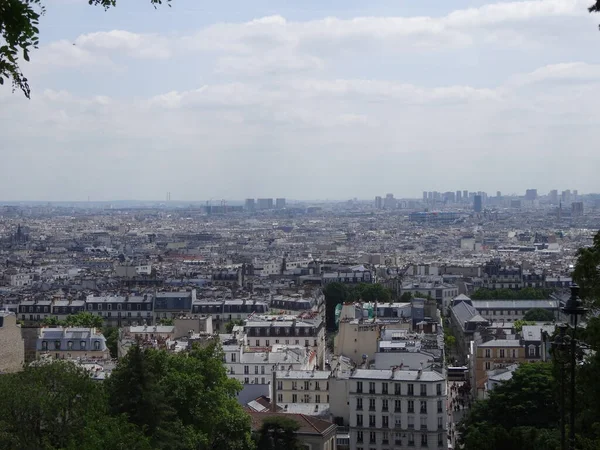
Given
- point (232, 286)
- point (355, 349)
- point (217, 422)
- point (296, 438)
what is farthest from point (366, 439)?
point (232, 286)

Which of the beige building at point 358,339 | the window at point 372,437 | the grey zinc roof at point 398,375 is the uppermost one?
the grey zinc roof at point 398,375

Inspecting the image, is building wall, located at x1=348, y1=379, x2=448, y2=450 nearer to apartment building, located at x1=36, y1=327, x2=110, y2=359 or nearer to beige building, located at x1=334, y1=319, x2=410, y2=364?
beige building, located at x1=334, y1=319, x2=410, y2=364

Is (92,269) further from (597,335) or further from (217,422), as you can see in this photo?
(597,335)

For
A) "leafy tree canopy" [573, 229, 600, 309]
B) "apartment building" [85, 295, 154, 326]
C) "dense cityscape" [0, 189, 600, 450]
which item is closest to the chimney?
"dense cityscape" [0, 189, 600, 450]

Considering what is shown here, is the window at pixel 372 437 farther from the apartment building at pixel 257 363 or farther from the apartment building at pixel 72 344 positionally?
the apartment building at pixel 72 344

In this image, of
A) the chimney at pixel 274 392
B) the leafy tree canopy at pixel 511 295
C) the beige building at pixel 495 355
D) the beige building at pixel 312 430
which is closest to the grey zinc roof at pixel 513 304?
the leafy tree canopy at pixel 511 295

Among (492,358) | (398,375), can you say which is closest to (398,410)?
(398,375)

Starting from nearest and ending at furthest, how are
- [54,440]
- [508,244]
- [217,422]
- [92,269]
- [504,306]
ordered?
[54,440] < [217,422] < [504,306] < [92,269] < [508,244]
